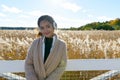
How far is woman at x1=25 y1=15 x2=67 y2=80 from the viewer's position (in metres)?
3.77

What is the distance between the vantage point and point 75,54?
639 cm

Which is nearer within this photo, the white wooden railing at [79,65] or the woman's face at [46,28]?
the woman's face at [46,28]

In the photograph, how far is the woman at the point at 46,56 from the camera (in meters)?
3.77

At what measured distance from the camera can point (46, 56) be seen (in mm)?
3832

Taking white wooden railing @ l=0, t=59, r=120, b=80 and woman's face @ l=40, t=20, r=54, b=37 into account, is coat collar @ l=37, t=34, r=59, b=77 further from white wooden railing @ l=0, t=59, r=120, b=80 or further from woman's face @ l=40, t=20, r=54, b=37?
white wooden railing @ l=0, t=59, r=120, b=80

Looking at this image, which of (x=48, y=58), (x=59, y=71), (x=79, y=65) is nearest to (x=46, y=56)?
(x=48, y=58)

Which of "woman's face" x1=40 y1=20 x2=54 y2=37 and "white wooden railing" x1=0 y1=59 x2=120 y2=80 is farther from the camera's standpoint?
"white wooden railing" x1=0 y1=59 x2=120 y2=80

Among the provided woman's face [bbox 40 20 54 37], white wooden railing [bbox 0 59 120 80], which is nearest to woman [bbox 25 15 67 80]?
woman's face [bbox 40 20 54 37]

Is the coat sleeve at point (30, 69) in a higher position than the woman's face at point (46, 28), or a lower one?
lower

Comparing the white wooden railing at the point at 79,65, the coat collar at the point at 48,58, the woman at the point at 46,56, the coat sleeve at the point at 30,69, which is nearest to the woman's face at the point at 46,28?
the woman at the point at 46,56

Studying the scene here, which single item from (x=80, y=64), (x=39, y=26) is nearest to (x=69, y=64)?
(x=80, y=64)

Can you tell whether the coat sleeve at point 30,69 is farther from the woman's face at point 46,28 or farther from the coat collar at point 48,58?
the woman's face at point 46,28

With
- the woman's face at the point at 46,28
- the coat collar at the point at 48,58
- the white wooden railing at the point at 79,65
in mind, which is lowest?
the white wooden railing at the point at 79,65

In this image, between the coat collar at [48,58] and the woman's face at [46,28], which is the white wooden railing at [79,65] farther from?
the woman's face at [46,28]
